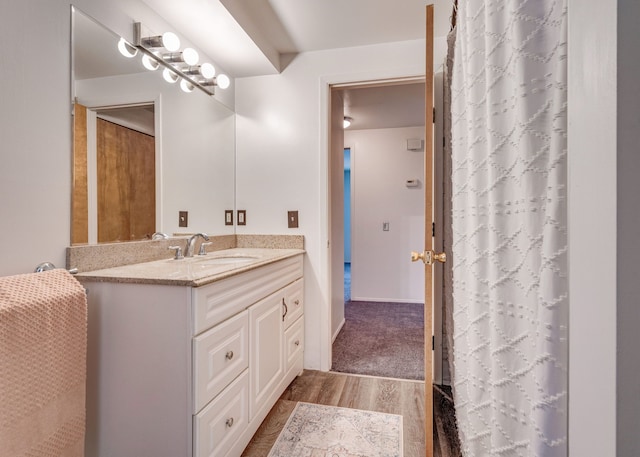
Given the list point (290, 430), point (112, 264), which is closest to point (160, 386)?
point (112, 264)

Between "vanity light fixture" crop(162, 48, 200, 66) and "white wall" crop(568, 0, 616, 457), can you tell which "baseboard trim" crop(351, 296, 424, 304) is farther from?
"white wall" crop(568, 0, 616, 457)

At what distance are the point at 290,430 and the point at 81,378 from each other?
102 cm

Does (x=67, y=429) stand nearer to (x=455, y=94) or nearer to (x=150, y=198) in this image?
(x=150, y=198)

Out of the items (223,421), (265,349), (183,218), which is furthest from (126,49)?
(223,421)

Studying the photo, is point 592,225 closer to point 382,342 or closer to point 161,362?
point 161,362

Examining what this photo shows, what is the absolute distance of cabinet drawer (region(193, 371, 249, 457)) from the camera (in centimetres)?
120

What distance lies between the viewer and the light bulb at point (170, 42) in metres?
1.69

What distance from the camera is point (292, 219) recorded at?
2418 mm

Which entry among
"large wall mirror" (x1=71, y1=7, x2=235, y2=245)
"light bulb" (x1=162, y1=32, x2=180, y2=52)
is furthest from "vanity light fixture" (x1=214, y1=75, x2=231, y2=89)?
"light bulb" (x1=162, y1=32, x2=180, y2=52)

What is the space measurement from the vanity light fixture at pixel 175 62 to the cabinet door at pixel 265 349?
1365 mm

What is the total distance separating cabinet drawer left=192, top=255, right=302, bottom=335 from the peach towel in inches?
14.5

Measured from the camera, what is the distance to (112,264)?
4.81 feet

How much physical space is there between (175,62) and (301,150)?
94 centimetres

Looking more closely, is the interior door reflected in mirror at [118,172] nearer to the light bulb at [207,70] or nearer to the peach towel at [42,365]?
the peach towel at [42,365]
